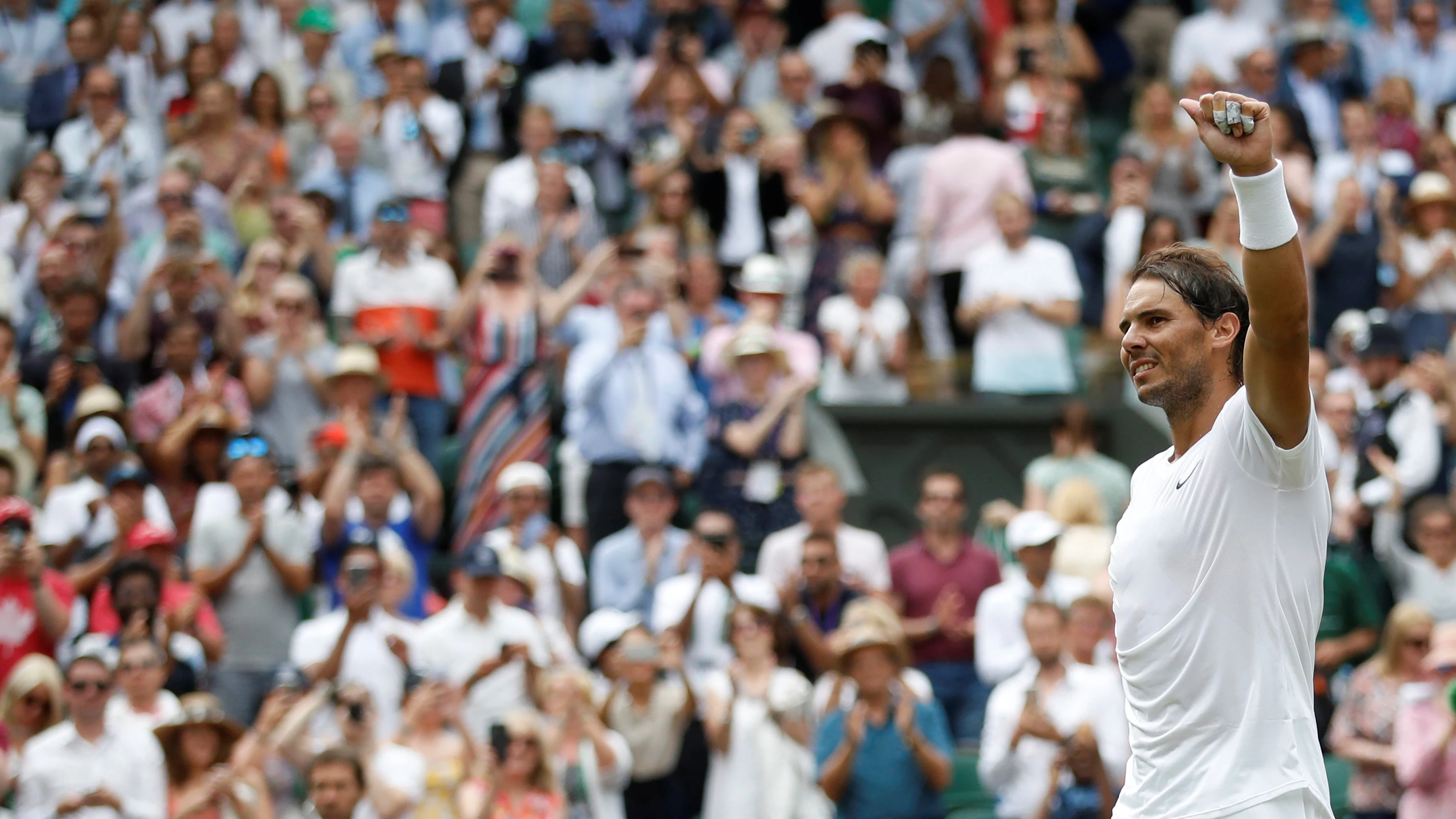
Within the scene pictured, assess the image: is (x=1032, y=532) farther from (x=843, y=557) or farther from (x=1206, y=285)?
(x=1206, y=285)

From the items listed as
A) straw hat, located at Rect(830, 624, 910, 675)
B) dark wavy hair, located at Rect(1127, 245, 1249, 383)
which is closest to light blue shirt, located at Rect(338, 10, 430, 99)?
straw hat, located at Rect(830, 624, 910, 675)

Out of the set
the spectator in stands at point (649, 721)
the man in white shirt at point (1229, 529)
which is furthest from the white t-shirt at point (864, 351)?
the man in white shirt at point (1229, 529)

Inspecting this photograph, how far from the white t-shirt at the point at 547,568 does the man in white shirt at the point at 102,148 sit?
4190mm

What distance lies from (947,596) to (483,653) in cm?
211

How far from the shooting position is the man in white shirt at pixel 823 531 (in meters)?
8.97

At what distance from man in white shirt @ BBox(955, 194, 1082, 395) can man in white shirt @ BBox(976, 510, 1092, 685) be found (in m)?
2.15

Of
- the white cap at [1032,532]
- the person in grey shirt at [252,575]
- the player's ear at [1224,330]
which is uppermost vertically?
the player's ear at [1224,330]

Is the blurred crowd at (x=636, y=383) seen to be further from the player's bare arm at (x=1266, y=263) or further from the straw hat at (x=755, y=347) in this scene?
the player's bare arm at (x=1266, y=263)

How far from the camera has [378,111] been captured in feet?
39.5

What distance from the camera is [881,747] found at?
7.70 metres

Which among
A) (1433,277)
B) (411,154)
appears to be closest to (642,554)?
(411,154)

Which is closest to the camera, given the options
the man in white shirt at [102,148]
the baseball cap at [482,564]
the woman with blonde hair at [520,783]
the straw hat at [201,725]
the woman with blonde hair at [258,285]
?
the woman with blonde hair at [520,783]

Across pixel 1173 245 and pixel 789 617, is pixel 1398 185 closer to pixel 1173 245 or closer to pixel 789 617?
pixel 789 617

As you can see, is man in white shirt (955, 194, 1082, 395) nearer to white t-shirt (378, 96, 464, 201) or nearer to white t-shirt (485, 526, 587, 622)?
white t-shirt (485, 526, 587, 622)
